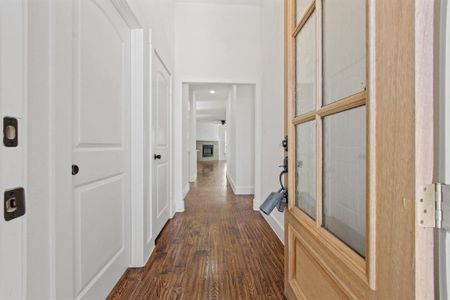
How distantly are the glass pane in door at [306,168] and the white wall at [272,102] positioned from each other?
3.38 feet

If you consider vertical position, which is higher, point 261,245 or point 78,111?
point 78,111

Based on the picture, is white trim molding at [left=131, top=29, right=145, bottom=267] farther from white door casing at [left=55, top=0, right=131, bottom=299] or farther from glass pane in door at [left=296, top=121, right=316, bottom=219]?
glass pane in door at [left=296, top=121, right=316, bottom=219]

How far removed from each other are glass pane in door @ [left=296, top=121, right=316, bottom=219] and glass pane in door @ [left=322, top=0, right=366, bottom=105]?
21 centimetres

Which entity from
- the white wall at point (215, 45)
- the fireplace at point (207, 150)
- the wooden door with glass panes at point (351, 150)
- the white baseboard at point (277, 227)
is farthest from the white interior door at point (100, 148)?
the fireplace at point (207, 150)

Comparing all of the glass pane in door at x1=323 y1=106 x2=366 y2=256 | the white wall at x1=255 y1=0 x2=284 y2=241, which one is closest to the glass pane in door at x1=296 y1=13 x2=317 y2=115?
the glass pane in door at x1=323 y1=106 x2=366 y2=256

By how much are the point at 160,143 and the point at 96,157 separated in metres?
1.22

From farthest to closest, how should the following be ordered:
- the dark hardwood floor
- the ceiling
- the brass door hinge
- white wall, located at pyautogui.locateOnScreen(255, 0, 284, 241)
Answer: the ceiling, white wall, located at pyautogui.locateOnScreen(255, 0, 284, 241), the dark hardwood floor, the brass door hinge

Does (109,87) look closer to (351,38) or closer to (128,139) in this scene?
(128,139)

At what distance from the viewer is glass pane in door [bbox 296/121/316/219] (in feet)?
3.63

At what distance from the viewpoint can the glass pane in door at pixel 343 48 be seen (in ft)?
2.56

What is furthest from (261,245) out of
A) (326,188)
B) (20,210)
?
(20,210)

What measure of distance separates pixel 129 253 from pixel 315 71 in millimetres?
1783

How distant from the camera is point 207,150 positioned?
48.4 ft

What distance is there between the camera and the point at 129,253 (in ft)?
5.79
